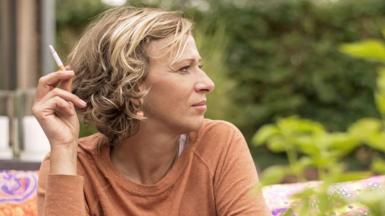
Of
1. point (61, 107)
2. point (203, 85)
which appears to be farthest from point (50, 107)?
point (203, 85)

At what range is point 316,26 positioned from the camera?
1075 centimetres

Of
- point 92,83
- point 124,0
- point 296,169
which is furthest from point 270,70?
point 296,169

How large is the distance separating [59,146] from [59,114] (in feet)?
0.29

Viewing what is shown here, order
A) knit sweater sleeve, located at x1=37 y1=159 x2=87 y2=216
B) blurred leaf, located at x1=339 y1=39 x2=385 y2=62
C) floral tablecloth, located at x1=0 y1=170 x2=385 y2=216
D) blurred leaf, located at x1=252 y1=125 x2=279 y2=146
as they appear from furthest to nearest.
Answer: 1. floral tablecloth, located at x1=0 y1=170 x2=385 y2=216
2. knit sweater sleeve, located at x1=37 y1=159 x2=87 y2=216
3. blurred leaf, located at x1=252 y1=125 x2=279 y2=146
4. blurred leaf, located at x1=339 y1=39 x2=385 y2=62

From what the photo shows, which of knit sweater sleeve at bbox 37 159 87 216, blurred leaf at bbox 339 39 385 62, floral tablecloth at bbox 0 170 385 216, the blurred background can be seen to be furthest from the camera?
the blurred background

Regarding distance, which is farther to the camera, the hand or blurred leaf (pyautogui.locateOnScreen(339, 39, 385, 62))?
the hand

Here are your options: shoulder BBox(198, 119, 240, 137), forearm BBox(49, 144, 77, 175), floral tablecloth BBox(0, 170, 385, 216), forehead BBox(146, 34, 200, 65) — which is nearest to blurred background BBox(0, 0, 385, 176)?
floral tablecloth BBox(0, 170, 385, 216)

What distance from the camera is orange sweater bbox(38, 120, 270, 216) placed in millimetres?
2027

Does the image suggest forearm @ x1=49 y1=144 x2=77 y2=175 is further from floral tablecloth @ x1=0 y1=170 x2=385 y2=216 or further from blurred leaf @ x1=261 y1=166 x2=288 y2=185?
blurred leaf @ x1=261 y1=166 x2=288 y2=185

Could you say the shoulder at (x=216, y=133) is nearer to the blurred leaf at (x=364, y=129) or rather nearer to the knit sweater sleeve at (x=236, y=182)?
the knit sweater sleeve at (x=236, y=182)

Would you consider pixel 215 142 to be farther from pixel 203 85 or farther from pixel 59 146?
pixel 59 146

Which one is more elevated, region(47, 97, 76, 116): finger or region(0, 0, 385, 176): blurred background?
region(47, 97, 76, 116): finger

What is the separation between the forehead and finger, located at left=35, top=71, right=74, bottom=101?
0.20m

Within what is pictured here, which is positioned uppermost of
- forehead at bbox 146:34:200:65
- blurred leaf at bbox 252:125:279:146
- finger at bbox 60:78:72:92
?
blurred leaf at bbox 252:125:279:146
